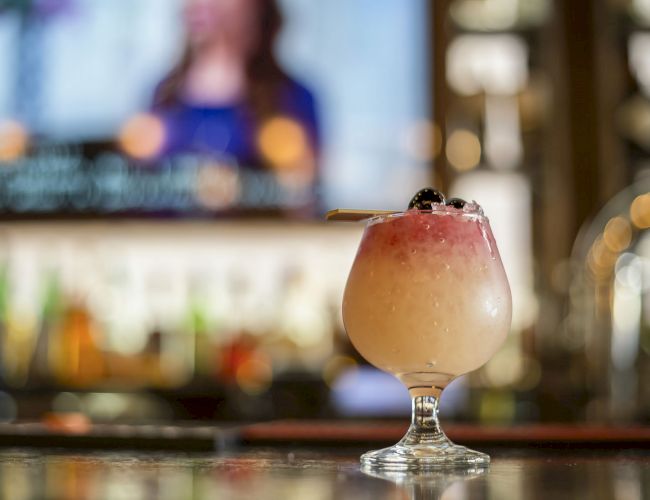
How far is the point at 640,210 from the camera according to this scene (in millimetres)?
2729

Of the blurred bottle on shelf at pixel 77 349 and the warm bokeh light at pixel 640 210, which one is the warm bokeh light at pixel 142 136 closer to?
the blurred bottle on shelf at pixel 77 349

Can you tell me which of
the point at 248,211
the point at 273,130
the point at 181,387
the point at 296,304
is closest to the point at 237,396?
the point at 181,387

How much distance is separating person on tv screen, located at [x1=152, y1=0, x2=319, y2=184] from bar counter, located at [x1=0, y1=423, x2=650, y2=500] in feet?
7.06

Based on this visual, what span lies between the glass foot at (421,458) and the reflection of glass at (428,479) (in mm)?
15

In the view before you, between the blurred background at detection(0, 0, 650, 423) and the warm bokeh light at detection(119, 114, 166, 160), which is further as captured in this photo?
the warm bokeh light at detection(119, 114, 166, 160)

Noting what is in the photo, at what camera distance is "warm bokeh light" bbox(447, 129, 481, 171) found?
10.9 feet

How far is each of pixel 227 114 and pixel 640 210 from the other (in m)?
1.30

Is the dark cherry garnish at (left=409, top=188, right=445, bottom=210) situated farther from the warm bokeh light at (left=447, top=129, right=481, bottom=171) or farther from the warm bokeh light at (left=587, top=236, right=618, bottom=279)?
the warm bokeh light at (left=447, top=129, right=481, bottom=171)

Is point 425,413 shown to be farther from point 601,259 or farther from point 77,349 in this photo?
point 77,349

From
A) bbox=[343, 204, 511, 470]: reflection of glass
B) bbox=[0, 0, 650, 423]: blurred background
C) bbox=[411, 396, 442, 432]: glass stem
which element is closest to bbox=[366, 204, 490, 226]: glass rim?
bbox=[343, 204, 511, 470]: reflection of glass

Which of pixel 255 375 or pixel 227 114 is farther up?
pixel 227 114

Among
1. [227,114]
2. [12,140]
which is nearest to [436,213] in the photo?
[227,114]

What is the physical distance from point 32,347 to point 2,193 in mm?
537

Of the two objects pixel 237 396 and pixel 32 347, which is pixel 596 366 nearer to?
pixel 237 396
